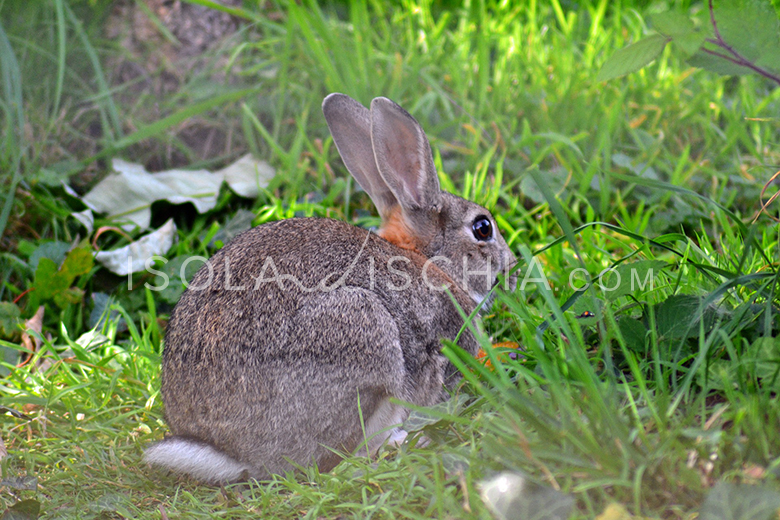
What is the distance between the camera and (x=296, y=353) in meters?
3.16

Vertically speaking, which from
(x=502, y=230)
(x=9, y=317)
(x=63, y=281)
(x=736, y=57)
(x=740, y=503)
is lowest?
(x=502, y=230)

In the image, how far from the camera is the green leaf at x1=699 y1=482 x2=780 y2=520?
186 cm

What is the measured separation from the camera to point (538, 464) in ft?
7.13

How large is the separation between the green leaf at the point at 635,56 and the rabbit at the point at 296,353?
123 cm

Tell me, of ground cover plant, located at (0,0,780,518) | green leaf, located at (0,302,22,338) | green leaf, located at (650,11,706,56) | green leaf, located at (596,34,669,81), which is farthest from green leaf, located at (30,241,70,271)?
green leaf, located at (650,11,706,56)

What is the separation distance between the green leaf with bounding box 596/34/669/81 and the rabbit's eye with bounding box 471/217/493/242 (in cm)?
146

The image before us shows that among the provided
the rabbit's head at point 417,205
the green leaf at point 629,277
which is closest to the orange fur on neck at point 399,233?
the rabbit's head at point 417,205

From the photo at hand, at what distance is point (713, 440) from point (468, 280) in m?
2.32

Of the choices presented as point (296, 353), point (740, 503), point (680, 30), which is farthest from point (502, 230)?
point (740, 503)

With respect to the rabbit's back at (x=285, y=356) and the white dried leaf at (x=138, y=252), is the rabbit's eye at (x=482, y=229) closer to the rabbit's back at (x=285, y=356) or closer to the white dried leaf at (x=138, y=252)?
the rabbit's back at (x=285, y=356)

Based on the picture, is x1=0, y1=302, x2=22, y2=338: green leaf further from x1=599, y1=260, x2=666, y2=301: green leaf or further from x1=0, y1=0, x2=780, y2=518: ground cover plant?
x1=599, y1=260, x2=666, y2=301: green leaf

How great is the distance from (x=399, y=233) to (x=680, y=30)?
77.9 inches

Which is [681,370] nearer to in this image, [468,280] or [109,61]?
[468,280]

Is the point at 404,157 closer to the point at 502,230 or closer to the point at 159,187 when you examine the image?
the point at 502,230
